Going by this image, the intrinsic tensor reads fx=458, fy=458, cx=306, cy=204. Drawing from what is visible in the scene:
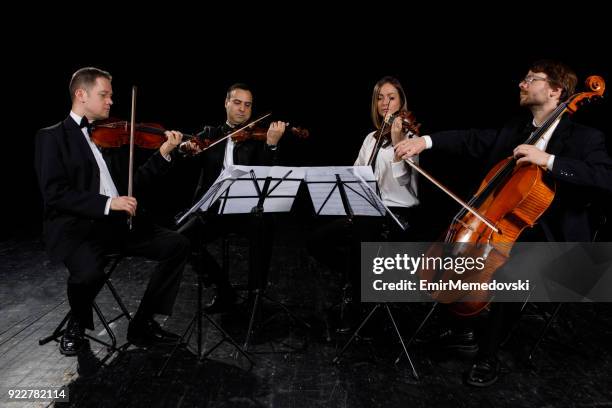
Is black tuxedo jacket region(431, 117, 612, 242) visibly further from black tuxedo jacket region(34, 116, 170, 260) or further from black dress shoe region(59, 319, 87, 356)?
black dress shoe region(59, 319, 87, 356)

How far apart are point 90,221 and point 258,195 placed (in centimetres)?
81

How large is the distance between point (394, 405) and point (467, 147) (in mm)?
1401

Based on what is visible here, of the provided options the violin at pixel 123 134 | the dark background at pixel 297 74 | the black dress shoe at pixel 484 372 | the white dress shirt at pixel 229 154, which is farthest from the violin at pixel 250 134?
the dark background at pixel 297 74

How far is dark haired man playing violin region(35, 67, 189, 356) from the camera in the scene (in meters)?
2.06

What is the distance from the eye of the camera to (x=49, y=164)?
2090 millimetres

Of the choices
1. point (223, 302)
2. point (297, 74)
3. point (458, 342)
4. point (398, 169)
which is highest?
point (297, 74)

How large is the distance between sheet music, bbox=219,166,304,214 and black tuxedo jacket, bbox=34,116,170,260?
1.88ft

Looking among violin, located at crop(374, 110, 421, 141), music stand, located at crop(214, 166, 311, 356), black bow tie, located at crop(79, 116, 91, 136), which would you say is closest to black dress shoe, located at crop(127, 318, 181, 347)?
music stand, located at crop(214, 166, 311, 356)

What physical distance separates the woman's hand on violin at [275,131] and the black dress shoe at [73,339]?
1353mm

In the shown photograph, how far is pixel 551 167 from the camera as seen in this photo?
6.20 ft

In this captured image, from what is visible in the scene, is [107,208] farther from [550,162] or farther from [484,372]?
[550,162]

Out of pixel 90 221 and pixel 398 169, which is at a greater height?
pixel 398 169

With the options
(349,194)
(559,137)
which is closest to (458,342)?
(349,194)

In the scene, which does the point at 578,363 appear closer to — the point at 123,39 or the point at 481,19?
the point at 481,19
